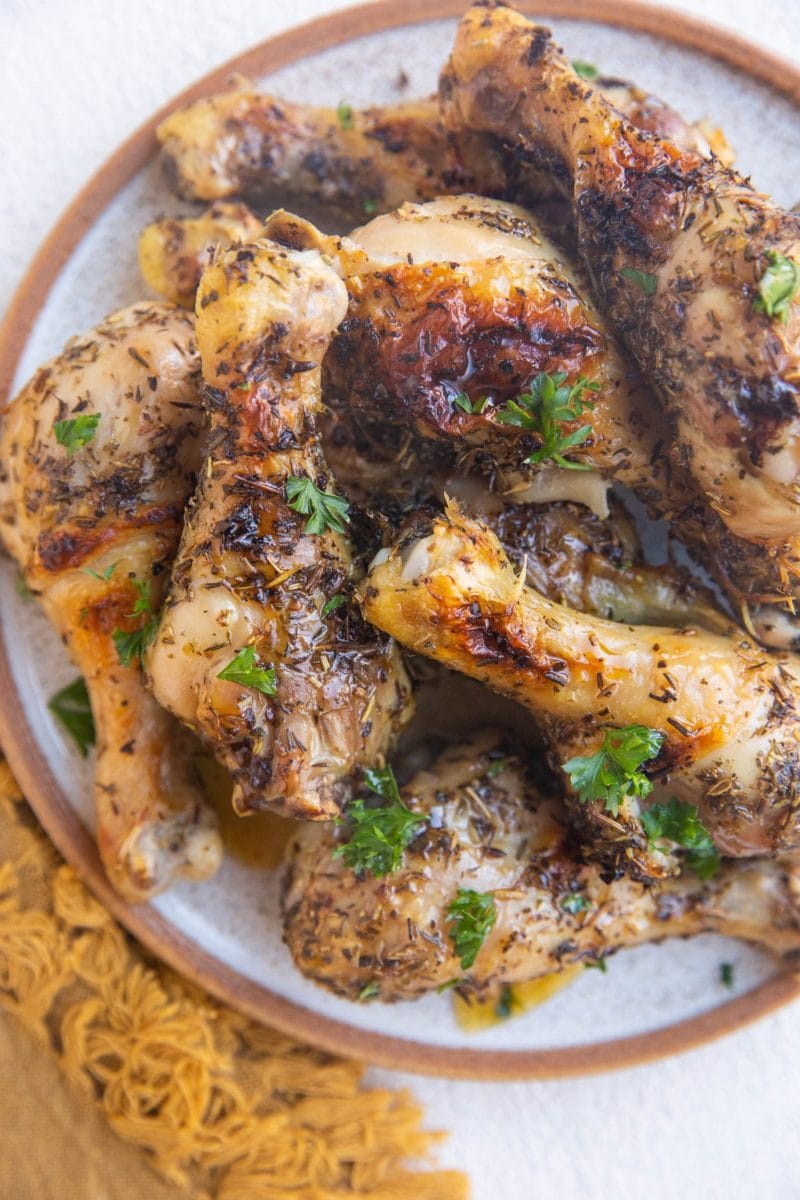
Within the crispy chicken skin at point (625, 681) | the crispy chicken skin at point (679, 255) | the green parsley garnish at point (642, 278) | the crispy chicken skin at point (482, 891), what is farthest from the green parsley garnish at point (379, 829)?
the green parsley garnish at point (642, 278)

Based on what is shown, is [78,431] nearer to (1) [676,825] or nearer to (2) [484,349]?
(2) [484,349]

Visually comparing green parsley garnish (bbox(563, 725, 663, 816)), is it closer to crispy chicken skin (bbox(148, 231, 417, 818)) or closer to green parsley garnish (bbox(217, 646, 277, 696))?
crispy chicken skin (bbox(148, 231, 417, 818))

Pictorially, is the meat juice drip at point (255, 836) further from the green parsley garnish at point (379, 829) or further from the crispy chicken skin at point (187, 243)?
the crispy chicken skin at point (187, 243)

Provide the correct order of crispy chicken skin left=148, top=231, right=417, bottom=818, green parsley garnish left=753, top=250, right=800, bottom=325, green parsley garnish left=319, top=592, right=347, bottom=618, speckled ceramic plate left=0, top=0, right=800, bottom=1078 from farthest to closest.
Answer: speckled ceramic plate left=0, top=0, right=800, bottom=1078, green parsley garnish left=319, top=592, right=347, bottom=618, crispy chicken skin left=148, top=231, right=417, bottom=818, green parsley garnish left=753, top=250, right=800, bottom=325

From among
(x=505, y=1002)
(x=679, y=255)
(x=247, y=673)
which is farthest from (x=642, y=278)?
(x=505, y=1002)

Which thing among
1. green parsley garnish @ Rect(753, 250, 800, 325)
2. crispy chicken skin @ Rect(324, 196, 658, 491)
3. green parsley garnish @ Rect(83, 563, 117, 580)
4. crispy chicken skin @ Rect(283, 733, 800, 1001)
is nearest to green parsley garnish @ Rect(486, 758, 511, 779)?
crispy chicken skin @ Rect(283, 733, 800, 1001)

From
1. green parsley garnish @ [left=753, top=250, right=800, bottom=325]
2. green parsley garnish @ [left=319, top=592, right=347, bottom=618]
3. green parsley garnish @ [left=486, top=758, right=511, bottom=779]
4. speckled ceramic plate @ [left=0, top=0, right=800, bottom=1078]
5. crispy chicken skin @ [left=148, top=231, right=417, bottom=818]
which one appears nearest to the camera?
green parsley garnish @ [left=753, top=250, right=800, bottom=325]
